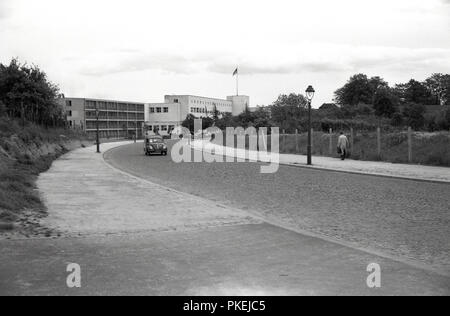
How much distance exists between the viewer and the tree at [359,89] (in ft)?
337

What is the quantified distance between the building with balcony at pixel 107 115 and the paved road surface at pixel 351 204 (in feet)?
287

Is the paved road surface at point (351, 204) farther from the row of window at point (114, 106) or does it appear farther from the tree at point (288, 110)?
the row of window at point (114, 106)

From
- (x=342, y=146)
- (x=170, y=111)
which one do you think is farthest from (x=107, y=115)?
(x=342, y=146)

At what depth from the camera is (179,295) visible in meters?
5.25

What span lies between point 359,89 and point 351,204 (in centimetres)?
9573

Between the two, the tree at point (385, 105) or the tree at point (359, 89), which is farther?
the tree at point (359, 89)

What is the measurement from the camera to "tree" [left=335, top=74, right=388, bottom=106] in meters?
103

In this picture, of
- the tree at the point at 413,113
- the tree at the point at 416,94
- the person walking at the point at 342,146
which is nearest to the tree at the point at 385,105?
the tree at the point at 413,113

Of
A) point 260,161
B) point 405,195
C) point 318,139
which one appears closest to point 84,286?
point 405,195

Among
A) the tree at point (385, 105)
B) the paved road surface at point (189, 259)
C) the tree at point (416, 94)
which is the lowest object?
the paved road surface at point (189, 259)

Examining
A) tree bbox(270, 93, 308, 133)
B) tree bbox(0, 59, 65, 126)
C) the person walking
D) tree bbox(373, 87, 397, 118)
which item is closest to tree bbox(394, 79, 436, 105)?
tree bbox(373, 87, 397, 118)

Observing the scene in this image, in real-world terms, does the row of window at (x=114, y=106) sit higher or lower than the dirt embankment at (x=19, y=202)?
higher
